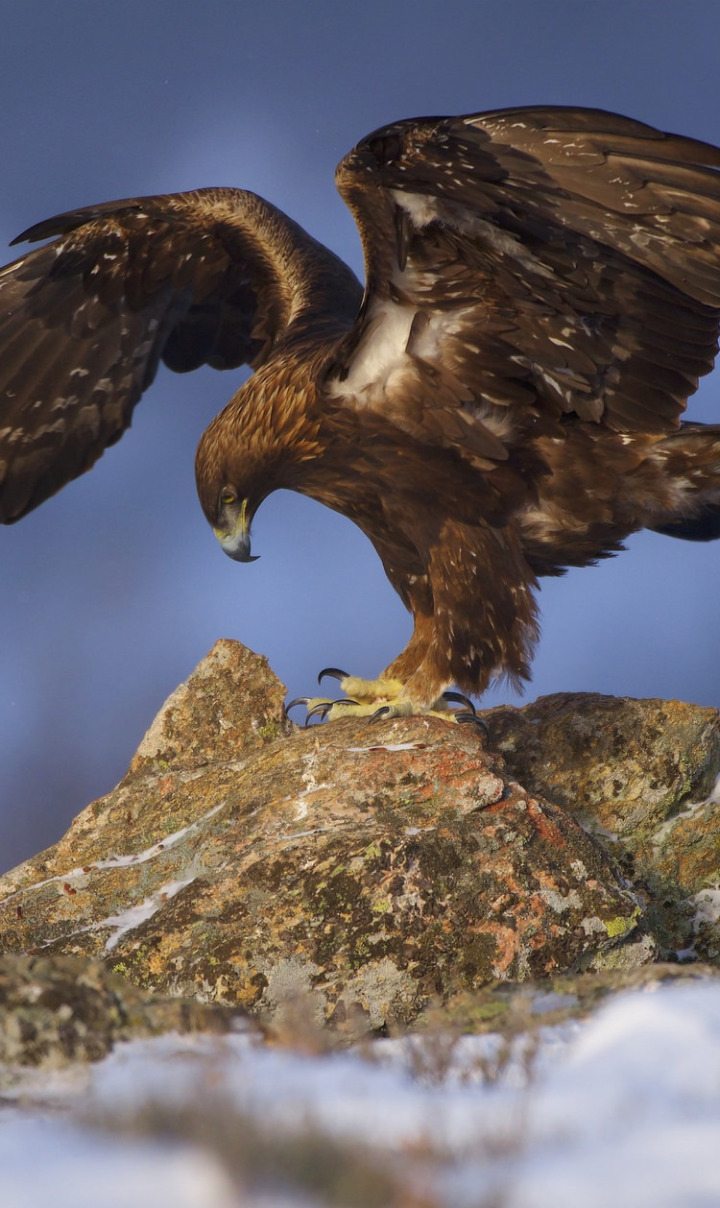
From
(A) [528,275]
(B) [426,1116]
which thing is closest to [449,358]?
(A) [528,275]

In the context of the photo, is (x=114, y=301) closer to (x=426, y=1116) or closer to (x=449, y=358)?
(x=449, y=358)

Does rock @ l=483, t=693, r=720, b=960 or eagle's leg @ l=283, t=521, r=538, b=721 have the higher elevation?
eagle's leg @ l=283, t=521, r=538, b=721

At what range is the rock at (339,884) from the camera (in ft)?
10.1

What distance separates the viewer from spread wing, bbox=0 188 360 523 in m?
5.36

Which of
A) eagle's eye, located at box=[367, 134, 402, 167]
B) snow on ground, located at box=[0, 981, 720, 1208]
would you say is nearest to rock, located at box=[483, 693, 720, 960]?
eagle's eye, located at box=[367, 134, 402, 167]

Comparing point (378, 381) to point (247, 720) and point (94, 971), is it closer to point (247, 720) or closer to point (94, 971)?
point (247, 720)

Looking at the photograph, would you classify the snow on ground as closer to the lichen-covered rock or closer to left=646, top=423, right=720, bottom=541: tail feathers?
the lichen-covered rock

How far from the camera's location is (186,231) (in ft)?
18.1

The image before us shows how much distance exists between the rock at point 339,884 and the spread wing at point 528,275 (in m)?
1.48

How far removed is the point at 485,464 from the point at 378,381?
584 millimetres

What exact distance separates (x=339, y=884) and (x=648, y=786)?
1.61 m

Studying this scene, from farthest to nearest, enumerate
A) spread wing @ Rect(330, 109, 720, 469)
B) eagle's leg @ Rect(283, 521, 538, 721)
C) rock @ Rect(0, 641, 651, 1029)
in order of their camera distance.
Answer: eagle's leg @ Rect(283, 521, 538, 721) → spread wing @ Rect(330, 109, 720, 469) → rock @ Rect(0, 641, 651, 1029)

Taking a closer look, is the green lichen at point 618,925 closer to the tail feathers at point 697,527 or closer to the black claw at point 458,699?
the black claw at point 458,699

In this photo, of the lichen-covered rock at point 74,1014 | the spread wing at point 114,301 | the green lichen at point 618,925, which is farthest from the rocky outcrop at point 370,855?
the spread wing at point 114,301
